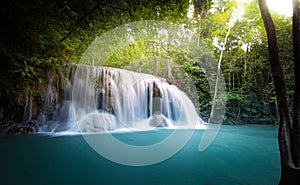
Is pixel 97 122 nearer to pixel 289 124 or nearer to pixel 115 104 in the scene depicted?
pixel 115 104

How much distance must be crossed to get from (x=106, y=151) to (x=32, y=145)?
201cm

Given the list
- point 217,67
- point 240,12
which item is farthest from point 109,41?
point 240,12

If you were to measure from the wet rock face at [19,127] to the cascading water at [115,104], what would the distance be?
331 mm

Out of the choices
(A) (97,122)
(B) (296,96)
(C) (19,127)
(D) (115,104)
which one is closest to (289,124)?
(B) (296,96)

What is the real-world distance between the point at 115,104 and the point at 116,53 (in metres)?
2.58

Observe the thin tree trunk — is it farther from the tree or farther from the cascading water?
the cascading water

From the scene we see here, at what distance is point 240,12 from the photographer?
13.3 meters

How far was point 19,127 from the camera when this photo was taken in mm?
6211

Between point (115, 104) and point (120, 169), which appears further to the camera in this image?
point (115, 104)

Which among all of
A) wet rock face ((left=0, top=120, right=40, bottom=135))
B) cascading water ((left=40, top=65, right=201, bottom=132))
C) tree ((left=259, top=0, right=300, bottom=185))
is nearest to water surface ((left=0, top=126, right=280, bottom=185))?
tree ((left=259, top=0, right=300, bottom=185))

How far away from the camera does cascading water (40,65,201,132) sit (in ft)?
24.3

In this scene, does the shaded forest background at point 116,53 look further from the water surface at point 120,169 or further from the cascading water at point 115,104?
the water surface at point 120,169

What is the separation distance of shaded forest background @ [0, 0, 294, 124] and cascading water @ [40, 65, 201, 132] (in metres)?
0.89

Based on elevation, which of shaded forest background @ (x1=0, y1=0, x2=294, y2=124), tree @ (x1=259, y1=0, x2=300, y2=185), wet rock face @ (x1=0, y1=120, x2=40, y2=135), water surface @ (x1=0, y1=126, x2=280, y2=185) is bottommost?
water surface @ (x1=0, y1=126, x2=280, y2=185)
